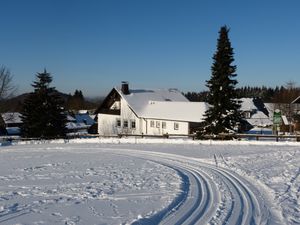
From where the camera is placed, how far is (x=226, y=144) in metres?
27.8

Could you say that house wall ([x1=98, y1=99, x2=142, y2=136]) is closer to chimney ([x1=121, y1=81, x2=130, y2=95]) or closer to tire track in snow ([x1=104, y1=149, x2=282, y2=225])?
chimney ([x1=121, y1=81, x2=130, y2=95])

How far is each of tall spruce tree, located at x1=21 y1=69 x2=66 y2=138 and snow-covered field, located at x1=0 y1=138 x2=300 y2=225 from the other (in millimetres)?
20586

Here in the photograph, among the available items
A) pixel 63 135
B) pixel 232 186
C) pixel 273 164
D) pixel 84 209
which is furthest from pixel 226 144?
pixel 63 135

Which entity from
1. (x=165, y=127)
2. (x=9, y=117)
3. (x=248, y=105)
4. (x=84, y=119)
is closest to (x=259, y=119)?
(x=248, y=105)

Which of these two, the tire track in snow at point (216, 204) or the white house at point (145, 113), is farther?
the white house at point (145, 113)

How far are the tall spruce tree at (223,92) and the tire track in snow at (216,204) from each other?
1407cm

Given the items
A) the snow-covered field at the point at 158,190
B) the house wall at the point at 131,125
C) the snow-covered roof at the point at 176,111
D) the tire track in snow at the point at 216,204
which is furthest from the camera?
the house wall at the point at 131,125

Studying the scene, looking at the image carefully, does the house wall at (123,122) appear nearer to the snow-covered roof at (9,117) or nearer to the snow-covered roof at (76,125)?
the snow-covered roof at (9,117)

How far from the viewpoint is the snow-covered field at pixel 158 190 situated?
372 inches

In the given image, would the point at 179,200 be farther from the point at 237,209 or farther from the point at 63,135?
the point at 63,135

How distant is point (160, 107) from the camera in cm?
4941

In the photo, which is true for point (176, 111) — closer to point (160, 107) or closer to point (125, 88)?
point (160, 107)

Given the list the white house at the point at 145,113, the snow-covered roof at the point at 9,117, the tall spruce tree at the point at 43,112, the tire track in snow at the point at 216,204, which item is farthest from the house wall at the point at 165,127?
the tire track in snow at the point at 216,204

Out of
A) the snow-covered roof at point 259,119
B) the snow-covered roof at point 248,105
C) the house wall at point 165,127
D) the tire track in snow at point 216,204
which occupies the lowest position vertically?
the tire track in snow at point 216,204
